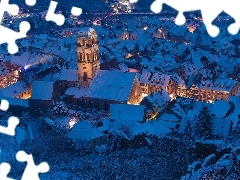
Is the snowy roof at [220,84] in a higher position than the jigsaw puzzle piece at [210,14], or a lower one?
lower

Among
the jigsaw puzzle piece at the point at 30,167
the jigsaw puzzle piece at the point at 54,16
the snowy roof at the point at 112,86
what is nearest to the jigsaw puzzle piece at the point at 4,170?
the jigsaw puzzle piece at the point at 30,167

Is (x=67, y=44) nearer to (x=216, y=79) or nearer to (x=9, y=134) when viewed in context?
(x=216, y=79)

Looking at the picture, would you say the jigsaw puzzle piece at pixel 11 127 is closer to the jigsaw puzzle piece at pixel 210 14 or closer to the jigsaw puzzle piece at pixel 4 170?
the jigsaw puzzle piece at pixel 4 170

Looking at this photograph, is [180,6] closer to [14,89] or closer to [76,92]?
[76,92]

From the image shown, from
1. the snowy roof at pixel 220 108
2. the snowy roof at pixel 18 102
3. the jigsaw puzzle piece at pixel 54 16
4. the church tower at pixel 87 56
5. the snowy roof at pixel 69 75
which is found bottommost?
the snowy roof at pixel 18 102

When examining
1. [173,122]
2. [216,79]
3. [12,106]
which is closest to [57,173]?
[173,122]

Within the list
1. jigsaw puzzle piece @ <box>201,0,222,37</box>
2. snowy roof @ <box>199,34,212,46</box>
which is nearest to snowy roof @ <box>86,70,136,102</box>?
snowy roof @ <box>199,34,212,46</box>
